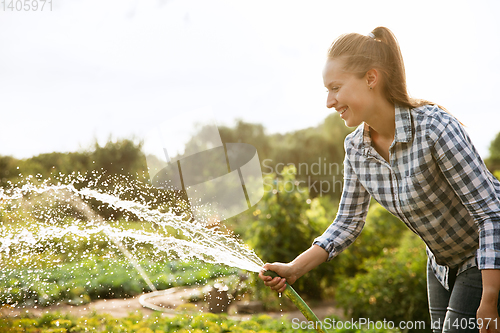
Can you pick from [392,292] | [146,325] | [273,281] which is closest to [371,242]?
[392,292]

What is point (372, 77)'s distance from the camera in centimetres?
129

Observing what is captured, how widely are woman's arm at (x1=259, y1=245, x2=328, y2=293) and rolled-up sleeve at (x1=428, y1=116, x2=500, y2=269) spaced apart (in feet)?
1.92

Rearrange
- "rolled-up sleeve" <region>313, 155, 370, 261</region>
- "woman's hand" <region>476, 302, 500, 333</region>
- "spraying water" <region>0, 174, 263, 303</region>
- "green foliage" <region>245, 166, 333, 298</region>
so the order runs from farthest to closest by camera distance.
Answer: "green foliage" <region>245, 166, 333, 298</region> < "spraying water" <region>0, 174, 263, 303</region> < "rolled-up sleeve" <region>313, 155, 370, 261</region> < "woman's hand" <region>476, 302, 500, 333</region>

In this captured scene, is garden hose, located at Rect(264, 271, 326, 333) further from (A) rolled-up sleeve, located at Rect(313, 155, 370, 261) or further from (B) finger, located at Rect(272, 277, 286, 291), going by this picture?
(A) rolled-up sleeve, located at Rect(313, 155, 370, 261)

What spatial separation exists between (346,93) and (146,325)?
2.60 m

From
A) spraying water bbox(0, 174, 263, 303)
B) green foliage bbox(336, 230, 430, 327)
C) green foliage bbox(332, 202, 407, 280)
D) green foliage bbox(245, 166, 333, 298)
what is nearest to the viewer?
green foliage bbox(336, 230, 430, 327)

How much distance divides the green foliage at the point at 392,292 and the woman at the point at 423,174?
1871 millimetres

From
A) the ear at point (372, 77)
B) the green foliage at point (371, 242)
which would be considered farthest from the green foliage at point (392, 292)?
the ear at point (372, 77)

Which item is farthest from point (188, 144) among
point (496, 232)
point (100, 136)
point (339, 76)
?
point (496, 232)

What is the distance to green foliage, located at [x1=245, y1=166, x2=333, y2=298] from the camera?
4344mm

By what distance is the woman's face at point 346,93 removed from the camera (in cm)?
126

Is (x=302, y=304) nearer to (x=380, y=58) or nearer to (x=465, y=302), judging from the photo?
(x=465, y=302)

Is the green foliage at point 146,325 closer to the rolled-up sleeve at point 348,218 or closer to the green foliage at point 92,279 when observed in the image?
the green foliage at point 92,279

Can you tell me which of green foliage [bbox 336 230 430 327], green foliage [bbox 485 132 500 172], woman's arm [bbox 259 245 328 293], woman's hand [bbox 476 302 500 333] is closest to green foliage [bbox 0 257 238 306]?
green foliage [bbox 336 230 430 327]
